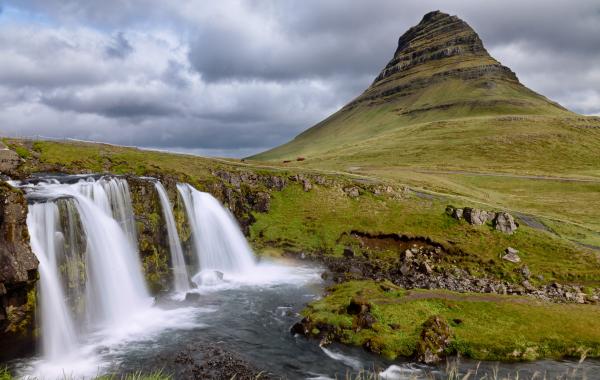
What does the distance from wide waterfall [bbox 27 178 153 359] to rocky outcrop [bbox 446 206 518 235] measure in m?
40.7

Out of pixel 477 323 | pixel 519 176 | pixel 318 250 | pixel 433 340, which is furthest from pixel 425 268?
pixel 519 176

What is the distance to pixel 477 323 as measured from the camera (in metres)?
28.2

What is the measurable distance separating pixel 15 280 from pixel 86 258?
7.23m

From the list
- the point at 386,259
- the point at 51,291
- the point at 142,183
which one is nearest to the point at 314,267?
the point at 386,259

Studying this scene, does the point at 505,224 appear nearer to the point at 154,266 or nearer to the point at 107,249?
the point at 154,266

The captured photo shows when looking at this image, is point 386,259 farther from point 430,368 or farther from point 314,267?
point 430,368

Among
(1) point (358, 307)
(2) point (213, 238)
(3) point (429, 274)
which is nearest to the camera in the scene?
(1) point (358, 307)

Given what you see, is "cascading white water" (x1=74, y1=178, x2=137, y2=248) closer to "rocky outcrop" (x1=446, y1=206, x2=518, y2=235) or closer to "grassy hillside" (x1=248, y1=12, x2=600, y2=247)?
"rocky outcrop" (x1=446, y1=206, x2=518, y2=235)

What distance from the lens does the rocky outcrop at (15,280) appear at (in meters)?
23.8

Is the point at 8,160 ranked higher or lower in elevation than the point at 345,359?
higher

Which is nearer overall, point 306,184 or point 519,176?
point 306,184

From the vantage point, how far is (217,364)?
2386 centimetres

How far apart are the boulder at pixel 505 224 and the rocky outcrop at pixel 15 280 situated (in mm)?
50397

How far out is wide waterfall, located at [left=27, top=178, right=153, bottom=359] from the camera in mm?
26672
